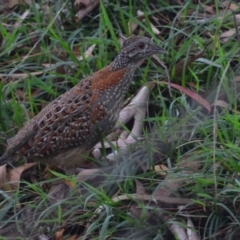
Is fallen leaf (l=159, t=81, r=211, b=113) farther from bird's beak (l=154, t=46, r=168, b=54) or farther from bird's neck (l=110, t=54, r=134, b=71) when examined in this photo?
bird's neck (l=110, t=54, r=134, b=71)

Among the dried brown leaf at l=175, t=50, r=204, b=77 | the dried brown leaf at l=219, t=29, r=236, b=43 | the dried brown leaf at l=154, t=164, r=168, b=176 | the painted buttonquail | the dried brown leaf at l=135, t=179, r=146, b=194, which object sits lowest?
the dried brown leaf at l=154, t=164, r=168, b=176

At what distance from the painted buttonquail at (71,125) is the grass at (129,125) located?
0.62 feet

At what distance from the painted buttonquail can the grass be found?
190mm

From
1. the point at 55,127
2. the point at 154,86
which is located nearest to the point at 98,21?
the point at 154,86

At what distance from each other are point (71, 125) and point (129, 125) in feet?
1.92

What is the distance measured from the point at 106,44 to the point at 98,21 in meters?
0.54

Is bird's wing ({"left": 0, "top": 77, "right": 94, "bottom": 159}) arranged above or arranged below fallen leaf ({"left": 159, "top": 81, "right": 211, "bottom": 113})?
above

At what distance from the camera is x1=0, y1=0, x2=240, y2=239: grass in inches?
258

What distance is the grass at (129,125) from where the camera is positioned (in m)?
6.56

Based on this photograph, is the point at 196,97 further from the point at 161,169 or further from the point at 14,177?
the point at 14,177

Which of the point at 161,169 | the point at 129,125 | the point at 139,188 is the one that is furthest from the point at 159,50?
the point at 139,188

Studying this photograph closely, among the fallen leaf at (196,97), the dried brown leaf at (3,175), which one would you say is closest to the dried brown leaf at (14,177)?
the dried brown leaf at (3,175)

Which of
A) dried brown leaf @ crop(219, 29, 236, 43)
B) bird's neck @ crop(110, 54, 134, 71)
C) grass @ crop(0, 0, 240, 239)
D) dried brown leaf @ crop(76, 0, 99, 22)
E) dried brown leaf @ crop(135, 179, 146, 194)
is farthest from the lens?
dried brown leaf @ crop(76, 0, 99, 22)

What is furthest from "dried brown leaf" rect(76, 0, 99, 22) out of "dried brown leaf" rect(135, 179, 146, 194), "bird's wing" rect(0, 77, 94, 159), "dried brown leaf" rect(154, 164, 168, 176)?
"dried brown leaf" rect(135, 179, 146, 194)
